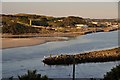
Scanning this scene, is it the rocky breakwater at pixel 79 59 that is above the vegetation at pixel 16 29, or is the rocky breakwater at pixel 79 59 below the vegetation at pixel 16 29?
below

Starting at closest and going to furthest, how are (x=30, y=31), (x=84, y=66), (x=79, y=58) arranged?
(x=84, y=66), (x=79, y=58), (x=30, y=31)

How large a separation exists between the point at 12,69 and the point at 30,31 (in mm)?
58837

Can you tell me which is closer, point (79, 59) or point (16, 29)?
point (79, 59)

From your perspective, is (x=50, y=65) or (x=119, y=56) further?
(x=119, y=56)

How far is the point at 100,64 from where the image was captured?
30062 millimetres

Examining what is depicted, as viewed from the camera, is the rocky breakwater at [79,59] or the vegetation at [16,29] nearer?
the rocky breakwater at [79,59]

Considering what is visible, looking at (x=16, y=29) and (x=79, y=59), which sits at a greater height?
(x=16, y=29)

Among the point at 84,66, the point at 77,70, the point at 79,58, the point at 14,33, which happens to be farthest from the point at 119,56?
the point at 14,33

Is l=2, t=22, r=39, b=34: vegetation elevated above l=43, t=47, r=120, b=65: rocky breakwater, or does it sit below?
above

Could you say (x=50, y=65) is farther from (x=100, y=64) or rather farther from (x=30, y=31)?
(x=30, y=31)

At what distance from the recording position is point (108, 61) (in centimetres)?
3222

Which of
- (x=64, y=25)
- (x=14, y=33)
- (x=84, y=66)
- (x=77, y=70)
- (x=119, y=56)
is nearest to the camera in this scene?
(x=77, y=70)

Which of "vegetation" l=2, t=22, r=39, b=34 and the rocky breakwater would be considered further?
"vegetation" l=2, t=22, r=39, b=34

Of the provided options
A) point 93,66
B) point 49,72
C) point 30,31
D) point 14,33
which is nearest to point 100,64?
point 93,66
